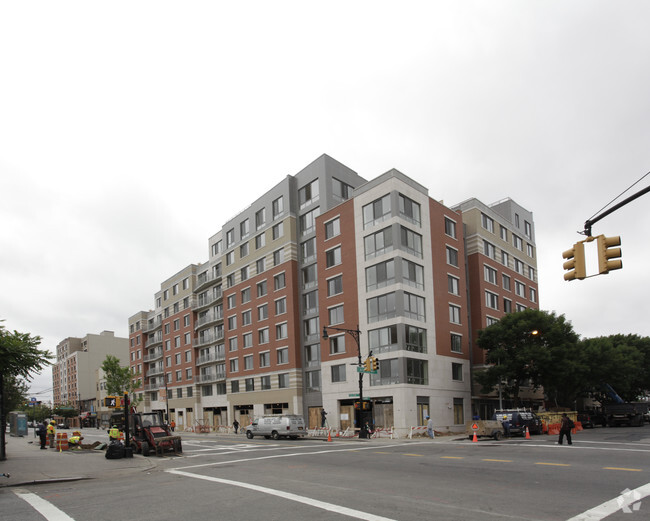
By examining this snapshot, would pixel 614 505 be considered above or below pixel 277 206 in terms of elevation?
below

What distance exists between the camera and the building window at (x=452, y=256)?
163 ft

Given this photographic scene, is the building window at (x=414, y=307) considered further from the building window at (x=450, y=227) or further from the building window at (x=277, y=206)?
the building window at (x=277, y=206)

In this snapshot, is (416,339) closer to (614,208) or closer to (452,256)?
(452,256)

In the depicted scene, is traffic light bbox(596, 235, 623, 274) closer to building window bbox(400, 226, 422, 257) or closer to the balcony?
building window bbox(400, 226, 422, 257)

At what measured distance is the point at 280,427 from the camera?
38.8 meters

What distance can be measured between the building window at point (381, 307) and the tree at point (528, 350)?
1028 centimetres

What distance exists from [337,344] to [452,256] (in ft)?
45.3

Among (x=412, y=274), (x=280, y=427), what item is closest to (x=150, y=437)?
(x=280, y=427)

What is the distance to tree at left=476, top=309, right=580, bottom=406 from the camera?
44000mm

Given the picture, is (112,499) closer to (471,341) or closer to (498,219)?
(471,341)

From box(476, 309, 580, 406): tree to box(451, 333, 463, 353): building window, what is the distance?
244 centimetres

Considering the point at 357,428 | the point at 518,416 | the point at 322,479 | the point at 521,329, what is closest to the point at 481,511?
the point at 322,479

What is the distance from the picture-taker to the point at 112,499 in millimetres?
12336

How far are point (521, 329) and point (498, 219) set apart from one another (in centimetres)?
1748
